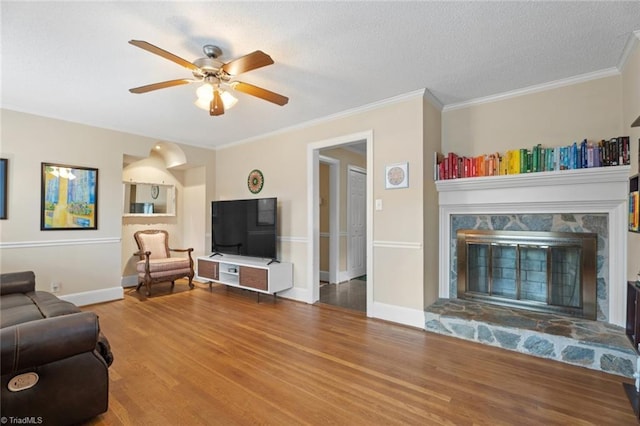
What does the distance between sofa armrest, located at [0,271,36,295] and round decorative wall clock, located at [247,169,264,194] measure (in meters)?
2.75

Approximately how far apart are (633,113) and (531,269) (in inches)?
62.0

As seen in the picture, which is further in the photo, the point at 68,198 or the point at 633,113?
the point at 68,198

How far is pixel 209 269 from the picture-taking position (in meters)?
4.66

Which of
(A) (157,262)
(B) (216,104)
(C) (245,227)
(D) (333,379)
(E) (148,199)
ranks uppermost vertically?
(B) (216,104)

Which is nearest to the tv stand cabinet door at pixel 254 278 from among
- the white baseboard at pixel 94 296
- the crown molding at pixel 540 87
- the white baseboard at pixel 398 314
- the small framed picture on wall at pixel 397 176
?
the white baseboard at pixel 398 314

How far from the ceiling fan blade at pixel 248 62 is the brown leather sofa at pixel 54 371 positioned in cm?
180

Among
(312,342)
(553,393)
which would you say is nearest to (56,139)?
(312,342)

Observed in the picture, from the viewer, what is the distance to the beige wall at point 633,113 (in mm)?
2199

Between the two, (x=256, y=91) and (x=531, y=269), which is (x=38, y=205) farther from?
(x=531, y=269)

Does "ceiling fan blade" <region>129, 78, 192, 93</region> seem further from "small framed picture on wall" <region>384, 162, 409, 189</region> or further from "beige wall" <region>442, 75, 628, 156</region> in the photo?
"beige wall" <region>442, 75, 628, 156</region>

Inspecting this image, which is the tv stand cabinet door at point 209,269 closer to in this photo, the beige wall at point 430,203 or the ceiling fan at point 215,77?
the ceiling fan at point 215,77

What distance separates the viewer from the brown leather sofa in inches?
55.7

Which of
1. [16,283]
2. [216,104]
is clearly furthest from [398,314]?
[16,283]

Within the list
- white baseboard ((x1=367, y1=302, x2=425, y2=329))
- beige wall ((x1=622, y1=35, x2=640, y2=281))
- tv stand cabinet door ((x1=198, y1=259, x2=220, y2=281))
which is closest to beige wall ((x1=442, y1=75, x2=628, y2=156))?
beige wall ((x1=622, y1=35, x2=640, y2=281))
